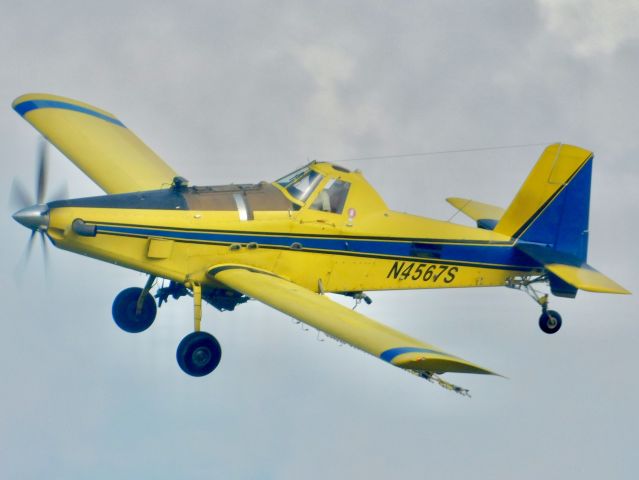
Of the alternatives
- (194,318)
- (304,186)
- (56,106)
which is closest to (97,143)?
(56,106)

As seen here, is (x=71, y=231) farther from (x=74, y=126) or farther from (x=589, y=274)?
(x=589, y=274)

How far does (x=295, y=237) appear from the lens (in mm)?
17891

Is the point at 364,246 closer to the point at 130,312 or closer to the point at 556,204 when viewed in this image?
the point at 556,204

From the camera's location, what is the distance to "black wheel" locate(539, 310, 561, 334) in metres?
20.0

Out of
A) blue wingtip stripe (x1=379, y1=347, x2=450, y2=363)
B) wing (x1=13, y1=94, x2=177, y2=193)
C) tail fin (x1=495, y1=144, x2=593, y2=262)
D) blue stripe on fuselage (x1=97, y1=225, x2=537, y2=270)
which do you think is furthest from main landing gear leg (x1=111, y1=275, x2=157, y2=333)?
tail fin (x1=495, y1=144, x2=593, y2=262)

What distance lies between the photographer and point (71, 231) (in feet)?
54.0

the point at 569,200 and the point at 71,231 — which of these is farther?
the point at 569,200

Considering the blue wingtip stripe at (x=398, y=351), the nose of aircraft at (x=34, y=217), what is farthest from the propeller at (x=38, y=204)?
the blue wingtip stripe at (x=398, y=351)

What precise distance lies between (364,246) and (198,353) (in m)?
3.87

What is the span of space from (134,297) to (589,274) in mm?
8748

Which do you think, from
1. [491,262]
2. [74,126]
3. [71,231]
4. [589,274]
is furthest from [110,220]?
[589,274]

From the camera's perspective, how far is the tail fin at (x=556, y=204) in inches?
790

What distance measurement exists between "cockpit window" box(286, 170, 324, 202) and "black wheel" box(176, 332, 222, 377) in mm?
3117

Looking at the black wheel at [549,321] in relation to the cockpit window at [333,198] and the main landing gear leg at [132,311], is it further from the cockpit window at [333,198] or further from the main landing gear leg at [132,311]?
the main landing gear leg at [132,311]
